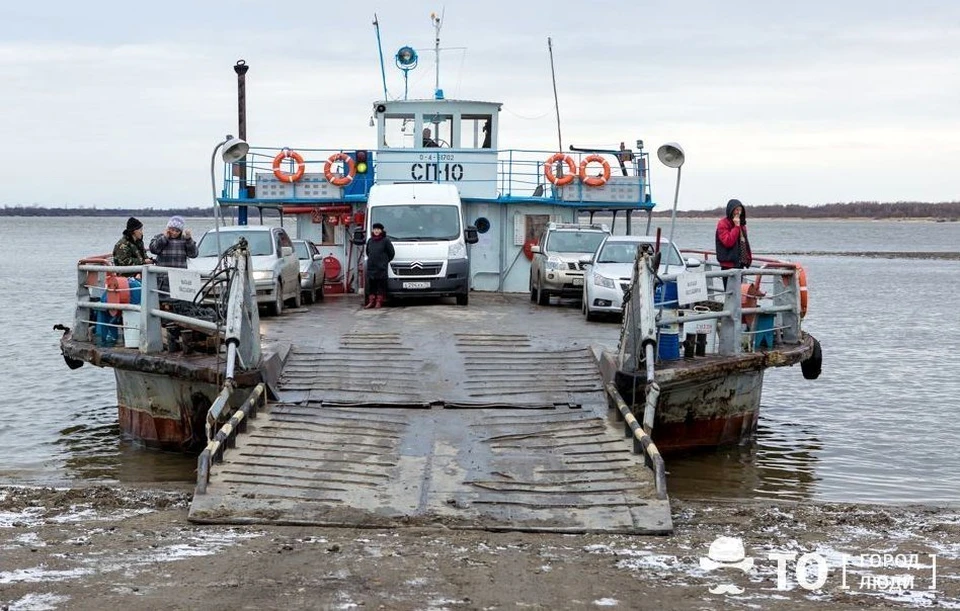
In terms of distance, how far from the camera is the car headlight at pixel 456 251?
18672mm

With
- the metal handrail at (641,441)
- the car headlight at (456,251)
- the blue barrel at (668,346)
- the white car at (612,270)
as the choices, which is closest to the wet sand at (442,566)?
the metal handrail at (641,441)

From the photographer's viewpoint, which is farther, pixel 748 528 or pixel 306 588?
pixel 748 528

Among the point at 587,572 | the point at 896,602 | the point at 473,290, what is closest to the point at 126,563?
the point at 587,572

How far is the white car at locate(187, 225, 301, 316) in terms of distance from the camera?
1770 cm

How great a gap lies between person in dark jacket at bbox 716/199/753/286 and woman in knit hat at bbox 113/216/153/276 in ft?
24.0

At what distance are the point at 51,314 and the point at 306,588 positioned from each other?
3185 cm

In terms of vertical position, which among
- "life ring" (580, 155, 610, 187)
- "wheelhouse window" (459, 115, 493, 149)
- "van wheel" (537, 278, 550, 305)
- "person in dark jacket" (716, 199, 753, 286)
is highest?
"wheelhouse window" (459, 115, 493, 149)

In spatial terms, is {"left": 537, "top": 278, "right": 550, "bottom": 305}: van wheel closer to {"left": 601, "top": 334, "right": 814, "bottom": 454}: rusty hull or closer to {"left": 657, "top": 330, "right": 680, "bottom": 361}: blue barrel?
{"left": 601, "top": 334, "right": 814, "bottom": 454}: rusty hull

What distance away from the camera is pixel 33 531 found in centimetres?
931

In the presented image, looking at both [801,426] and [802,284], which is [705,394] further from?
[801,426]

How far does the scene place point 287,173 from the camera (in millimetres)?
23422

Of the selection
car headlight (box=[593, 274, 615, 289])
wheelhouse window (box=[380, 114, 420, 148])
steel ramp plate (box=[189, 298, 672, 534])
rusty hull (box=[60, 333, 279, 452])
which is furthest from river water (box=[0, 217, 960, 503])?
wheelhouse window (box=[380, 114, 420, 148])

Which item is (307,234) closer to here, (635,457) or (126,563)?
(635,457)

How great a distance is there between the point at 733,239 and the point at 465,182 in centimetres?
990
